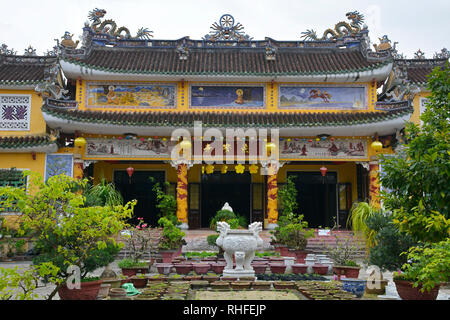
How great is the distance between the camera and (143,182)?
68.1 ft

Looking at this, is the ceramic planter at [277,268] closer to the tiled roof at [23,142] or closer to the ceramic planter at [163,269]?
the ceramic planter at [163,269]

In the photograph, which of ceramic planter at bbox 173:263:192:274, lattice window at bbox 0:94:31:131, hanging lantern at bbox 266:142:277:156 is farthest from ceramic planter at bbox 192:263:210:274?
lattice window at bbox 0:94:31:131

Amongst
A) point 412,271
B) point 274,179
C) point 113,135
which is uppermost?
point 113,135

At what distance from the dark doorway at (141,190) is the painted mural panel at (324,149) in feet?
18.9

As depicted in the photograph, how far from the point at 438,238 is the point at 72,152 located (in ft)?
48.5

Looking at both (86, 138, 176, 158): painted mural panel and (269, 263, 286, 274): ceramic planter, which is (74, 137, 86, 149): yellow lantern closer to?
(86, 138, 176, 158): painted mural panel

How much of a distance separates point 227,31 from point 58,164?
9.12 m

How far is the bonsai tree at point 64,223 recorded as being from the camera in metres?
6.77

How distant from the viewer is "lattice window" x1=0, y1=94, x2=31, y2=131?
59.1 ft

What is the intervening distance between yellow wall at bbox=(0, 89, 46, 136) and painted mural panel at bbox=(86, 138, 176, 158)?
1.84 metres

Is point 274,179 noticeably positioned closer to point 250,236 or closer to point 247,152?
point 247,152

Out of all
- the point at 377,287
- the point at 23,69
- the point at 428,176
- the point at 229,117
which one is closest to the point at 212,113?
the point at 229,117
